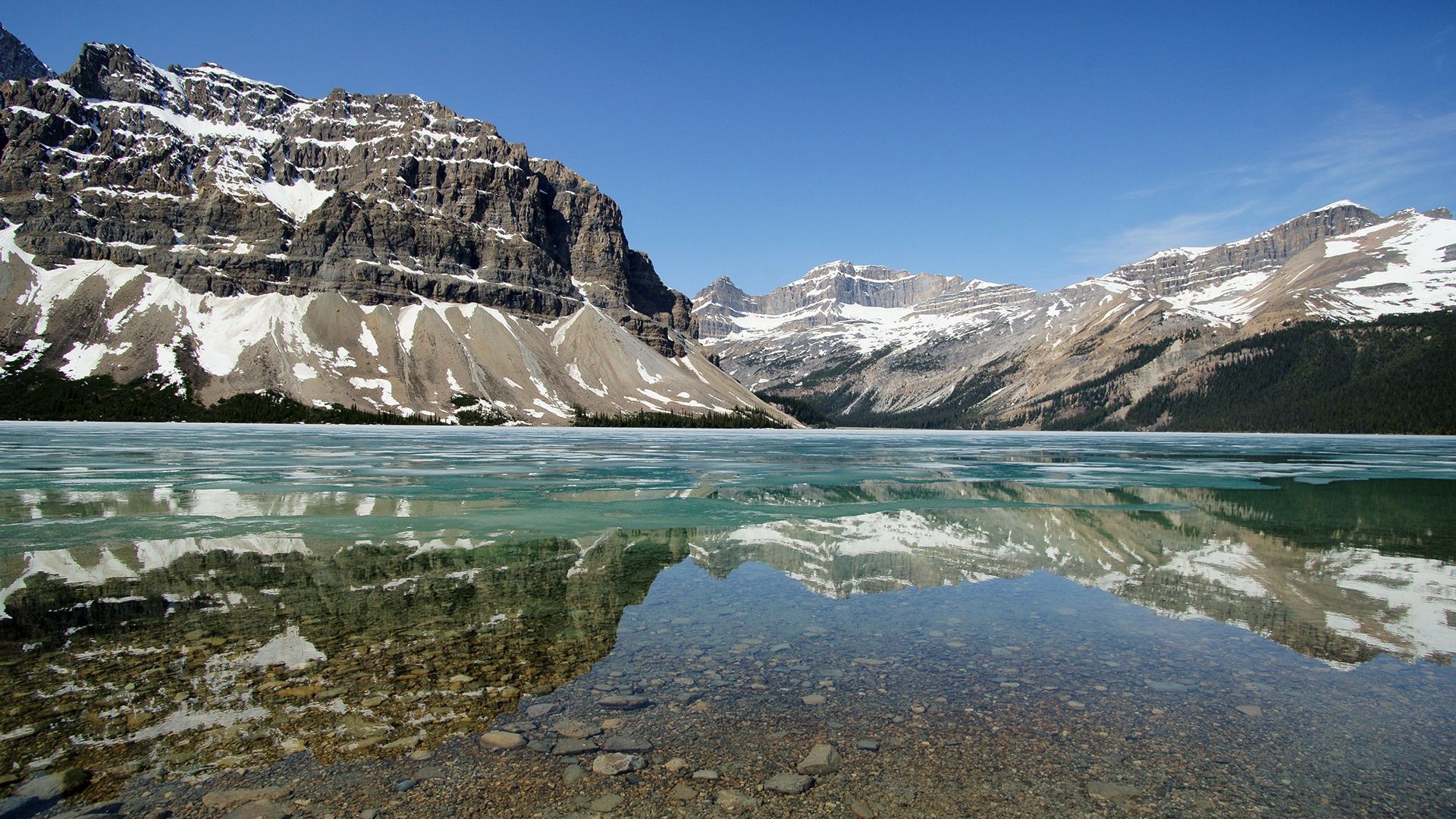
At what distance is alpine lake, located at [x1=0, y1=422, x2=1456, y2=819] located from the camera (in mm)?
8102

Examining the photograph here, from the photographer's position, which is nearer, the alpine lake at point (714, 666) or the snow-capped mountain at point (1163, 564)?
the alpine lake at point (714, 666)

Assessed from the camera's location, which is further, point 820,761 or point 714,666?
point 714,666


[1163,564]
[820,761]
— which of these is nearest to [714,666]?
[820,761]

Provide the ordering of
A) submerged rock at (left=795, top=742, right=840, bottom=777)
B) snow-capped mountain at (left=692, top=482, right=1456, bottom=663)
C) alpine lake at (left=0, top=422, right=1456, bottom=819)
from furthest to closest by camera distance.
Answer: snow-capped mountain at (left=692, top=482, right=1456, bottom=663) < submerged rock at (left=795, top=742, right=840, bottom=777) < alpine lake at (left=0, top=422, right=1456, bottom=819)

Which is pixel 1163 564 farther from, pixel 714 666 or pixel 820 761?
pixel 820 761

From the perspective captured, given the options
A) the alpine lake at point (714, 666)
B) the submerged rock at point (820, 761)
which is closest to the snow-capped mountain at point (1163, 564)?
the alpine lake at point (714, 666)

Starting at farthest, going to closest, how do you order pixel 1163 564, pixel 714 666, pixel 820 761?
pixel 1163 564
pixel 714 666
pixel 820 761

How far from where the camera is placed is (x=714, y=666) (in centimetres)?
1216

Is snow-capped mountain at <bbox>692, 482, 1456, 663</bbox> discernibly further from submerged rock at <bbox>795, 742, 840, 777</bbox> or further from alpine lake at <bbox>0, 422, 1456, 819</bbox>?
submerged rock at <bbox>795, 742, 840, 777</bbox>

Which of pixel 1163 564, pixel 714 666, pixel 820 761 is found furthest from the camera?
pixel 1163 564

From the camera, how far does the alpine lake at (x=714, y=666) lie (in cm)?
810

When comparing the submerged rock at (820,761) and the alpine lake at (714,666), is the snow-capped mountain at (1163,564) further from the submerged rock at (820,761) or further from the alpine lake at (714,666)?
the submerged rock at (820,761)

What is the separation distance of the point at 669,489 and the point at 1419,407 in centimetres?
23683

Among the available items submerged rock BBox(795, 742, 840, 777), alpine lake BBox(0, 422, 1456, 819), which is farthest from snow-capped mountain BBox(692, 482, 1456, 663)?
submerged rock BBox(795, 742, 840, 777)
